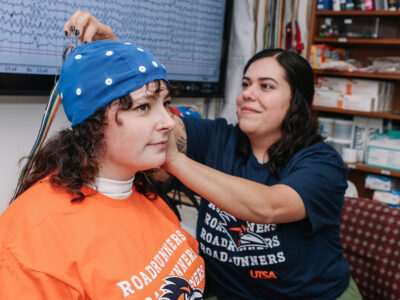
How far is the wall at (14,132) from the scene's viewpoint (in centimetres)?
130

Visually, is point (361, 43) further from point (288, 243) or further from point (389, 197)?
point (288, 243)

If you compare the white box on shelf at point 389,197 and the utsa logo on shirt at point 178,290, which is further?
the white box on shelf at point 389,197

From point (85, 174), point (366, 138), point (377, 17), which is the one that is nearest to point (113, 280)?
point (85, 174)

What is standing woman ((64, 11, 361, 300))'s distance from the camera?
129 centimetres

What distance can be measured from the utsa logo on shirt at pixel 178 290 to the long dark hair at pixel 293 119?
2.07 ft

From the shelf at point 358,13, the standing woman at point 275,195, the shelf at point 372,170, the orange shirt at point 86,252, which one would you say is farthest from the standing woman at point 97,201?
the shelf at point 358,13

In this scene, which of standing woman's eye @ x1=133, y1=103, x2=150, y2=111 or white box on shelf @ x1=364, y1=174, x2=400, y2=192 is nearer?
standing woman's eye @ x1=133, y1=103, x2=150, y2=111

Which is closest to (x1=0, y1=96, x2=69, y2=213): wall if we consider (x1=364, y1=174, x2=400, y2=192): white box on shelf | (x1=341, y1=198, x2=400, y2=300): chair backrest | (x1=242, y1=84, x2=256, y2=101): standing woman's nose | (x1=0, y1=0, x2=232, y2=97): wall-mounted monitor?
(x1=0, y1=0, x2=232, y2=97): wall-mounted monitor

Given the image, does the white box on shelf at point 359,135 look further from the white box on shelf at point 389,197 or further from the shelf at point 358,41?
the shelf at point 358,41

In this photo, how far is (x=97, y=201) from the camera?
0.93 m

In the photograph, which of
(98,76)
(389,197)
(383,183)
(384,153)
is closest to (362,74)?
(384,153)

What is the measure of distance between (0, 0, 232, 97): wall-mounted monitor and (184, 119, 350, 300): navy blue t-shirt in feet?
2.38

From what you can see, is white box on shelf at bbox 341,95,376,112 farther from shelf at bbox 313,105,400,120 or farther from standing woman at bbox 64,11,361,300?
standing woman at bbox 64,11,361,300

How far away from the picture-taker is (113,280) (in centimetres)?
81
